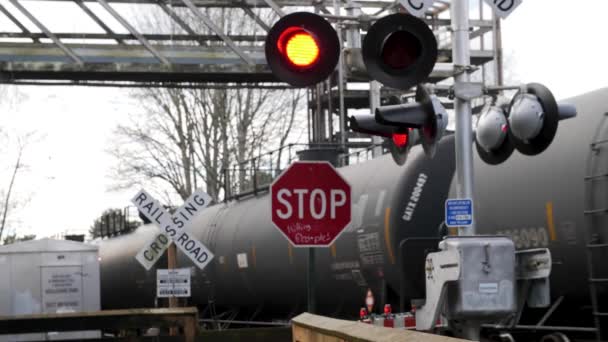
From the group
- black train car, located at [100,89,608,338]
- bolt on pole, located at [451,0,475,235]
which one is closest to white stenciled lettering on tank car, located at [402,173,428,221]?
black train car, located at [100,89,608,338]

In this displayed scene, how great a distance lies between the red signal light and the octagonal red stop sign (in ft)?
8.45

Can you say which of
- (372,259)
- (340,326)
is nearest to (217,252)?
(372,259)

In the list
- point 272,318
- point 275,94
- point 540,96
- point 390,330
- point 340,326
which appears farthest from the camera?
point 275,94

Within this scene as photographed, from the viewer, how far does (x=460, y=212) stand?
28.3 feet

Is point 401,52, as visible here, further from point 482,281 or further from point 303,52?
point 482,281

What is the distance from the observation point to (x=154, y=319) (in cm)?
1148

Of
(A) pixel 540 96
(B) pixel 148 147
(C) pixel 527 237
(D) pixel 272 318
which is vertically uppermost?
(B) pixel 148 147

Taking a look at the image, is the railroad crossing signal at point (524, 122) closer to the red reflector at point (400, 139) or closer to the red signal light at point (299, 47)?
the red reflector at point (400, 139)

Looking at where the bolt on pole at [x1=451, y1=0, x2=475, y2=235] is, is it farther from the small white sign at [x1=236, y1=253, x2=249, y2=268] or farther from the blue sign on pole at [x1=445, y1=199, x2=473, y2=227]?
the small white sign at [x1=236, y1=253, x2=249, y2=268]

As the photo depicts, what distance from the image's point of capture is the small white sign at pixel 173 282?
55.8ft

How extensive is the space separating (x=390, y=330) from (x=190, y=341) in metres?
5.93

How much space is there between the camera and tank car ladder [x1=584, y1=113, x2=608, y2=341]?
354 inches

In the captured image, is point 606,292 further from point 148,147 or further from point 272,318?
point 148,147

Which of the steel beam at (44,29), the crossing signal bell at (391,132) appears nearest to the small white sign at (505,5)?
the crossing signal bell at (391,132)
